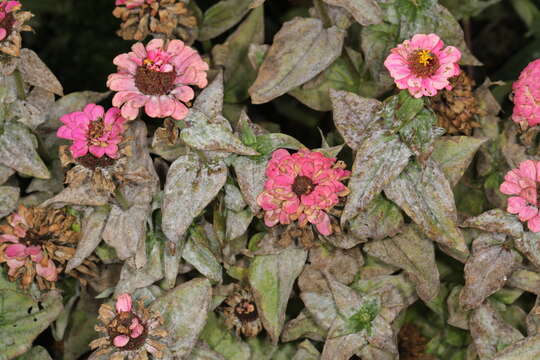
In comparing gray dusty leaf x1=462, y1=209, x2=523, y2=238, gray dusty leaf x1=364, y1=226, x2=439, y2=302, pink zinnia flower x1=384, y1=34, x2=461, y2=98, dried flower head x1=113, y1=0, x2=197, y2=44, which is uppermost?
pink zinnia flower x1=384, y1=34, x2=461, y2=98

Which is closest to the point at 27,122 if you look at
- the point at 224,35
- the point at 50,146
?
the point at 50,146

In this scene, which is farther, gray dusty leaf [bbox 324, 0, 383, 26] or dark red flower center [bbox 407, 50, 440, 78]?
gray dusty leaf [bbox 324, 0, 383, 26]

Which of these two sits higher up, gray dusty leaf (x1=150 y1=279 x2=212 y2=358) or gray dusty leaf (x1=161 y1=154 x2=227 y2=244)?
gray dusty leaf (x1=161 y1=154 x2=227 y2=244)

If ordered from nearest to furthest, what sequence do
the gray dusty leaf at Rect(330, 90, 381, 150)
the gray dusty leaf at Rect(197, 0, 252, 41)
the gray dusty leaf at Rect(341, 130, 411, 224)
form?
the gray dusty leaf at Rect(341, 130, 411, 224) < the gray dusty leaf at Rect(330, 90, 381, 150) < the gray dusty leaf at Rect(197, 0, 252, 41)

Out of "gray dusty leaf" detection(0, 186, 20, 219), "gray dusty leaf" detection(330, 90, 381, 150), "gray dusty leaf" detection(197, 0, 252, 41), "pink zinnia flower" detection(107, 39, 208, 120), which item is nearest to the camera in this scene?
"pink zinnia flower" detection(107, 39, 208, 120)

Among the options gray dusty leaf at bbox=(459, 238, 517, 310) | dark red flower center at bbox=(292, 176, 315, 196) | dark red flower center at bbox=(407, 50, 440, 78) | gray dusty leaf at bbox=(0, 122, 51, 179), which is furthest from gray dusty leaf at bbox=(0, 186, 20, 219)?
gray dusty leaf at bbox=(459, 238, 517, 310)

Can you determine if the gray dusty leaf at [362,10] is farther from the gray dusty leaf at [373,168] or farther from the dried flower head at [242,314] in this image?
the dried flower head at [242,314]

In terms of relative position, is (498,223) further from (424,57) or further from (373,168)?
(424,57)

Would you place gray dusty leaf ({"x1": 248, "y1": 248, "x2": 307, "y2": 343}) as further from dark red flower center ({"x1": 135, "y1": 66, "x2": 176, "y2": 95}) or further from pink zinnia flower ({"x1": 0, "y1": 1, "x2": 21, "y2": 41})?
pink zinnia flower ({"x1": 0, "y1": 1, "x2": 21, "y2": 41})
